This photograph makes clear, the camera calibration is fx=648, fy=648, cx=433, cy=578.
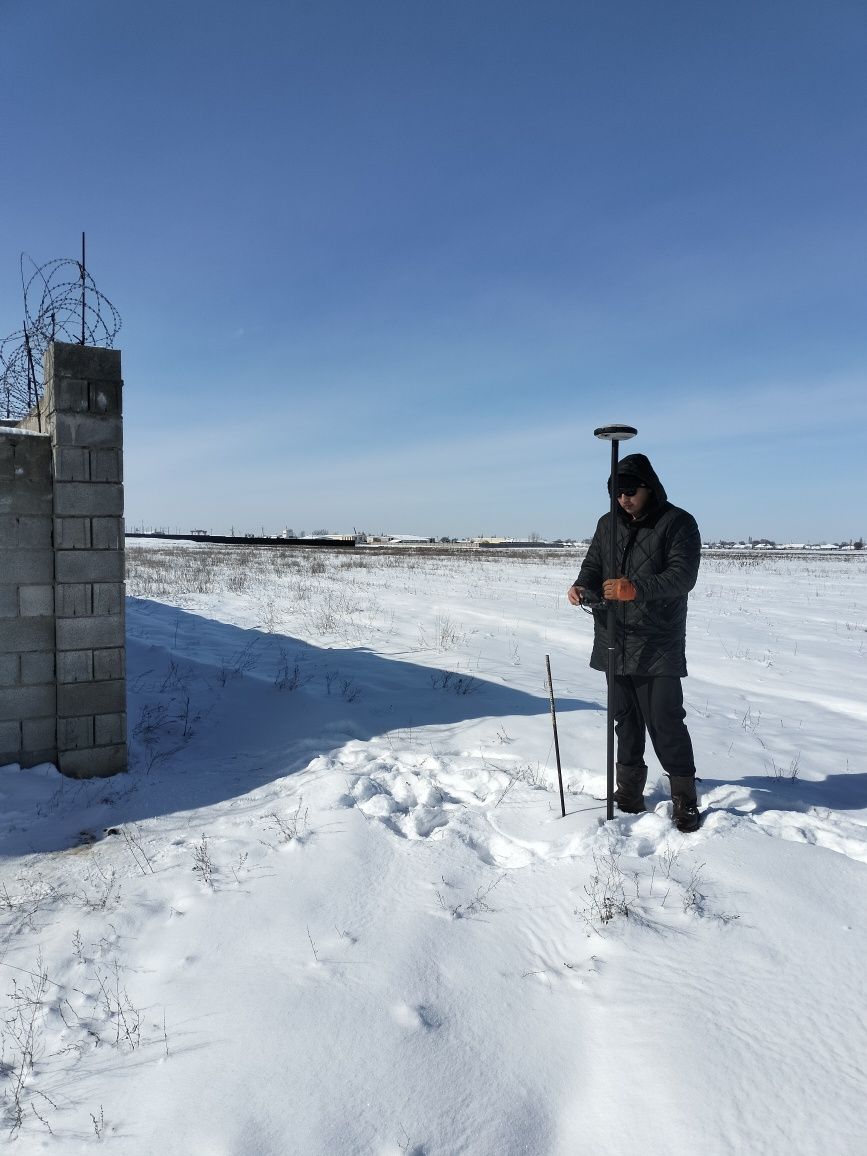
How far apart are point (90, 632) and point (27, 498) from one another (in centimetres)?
109

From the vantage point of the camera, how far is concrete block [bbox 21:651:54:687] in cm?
488

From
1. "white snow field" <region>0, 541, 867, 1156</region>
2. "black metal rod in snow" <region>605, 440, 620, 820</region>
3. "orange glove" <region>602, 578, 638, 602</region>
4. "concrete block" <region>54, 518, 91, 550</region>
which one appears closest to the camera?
"white snow field" <region>0, 541, 867, 1156</region>

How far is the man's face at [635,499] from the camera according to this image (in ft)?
12.1

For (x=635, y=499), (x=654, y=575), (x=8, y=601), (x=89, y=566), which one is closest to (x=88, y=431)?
(x=89, y=566)

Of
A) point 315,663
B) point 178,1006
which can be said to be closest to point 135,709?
point 315,663

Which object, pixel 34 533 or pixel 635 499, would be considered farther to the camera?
pixel 34 533

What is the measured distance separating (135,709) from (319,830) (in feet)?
11.4

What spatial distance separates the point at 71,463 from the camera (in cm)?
484

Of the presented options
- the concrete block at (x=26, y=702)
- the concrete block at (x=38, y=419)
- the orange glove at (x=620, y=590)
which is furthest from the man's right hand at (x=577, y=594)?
the concrete block at (x=38, y=419)

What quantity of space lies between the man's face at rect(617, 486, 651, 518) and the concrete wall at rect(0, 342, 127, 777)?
3743 millimetres

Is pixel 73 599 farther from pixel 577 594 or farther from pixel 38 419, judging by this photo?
pixel 577 594

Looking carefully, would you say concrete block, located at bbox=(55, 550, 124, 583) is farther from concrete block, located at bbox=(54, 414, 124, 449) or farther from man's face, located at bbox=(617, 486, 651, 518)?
man's face, located at bbox=(617, 486, 651, 518)

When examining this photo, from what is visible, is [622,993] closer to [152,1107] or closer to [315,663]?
[152,1107]

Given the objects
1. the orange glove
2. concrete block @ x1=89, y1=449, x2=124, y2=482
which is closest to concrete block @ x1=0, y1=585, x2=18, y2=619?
concrete block @ x1=89, y1=449, x2=124, y2=482
